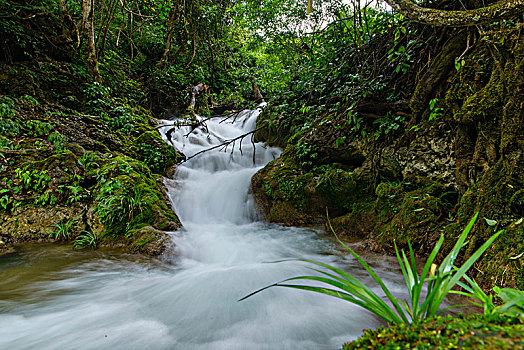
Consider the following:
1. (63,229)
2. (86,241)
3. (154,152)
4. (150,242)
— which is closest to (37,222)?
(63,229)

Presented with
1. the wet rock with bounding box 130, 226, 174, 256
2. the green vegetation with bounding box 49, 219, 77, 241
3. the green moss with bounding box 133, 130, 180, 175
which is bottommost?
the wet rock with bounding box 130, 226, 174, 256

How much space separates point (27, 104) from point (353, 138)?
6713 millimetres

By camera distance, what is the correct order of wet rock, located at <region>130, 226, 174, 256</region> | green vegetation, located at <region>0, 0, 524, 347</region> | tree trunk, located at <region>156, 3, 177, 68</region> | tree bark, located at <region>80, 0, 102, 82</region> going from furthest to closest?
tree bark, located at <region>80, 0, 102, 82</region>, tree trunk, located at <region>156, 3, 177, 68</region>, wet rock, located at <region>130, 226, 174, 256</region>, green vegetation, located at <region>0, 0, 524, 347</region>

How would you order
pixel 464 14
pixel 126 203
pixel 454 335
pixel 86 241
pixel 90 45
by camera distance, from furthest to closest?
pixel 90 45
pixel 126 203
pixel 86 241
pixel 464 14
pixel 454 335

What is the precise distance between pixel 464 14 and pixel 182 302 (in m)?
3.25

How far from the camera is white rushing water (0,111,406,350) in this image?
1611 mm

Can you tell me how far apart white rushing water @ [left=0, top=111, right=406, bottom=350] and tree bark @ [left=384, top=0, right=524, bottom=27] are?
7.41ft

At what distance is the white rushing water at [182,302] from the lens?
5.29 feet

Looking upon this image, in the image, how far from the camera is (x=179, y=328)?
175 cm

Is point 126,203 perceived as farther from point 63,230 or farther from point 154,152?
point 154,152

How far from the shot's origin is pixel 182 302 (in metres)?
2.15

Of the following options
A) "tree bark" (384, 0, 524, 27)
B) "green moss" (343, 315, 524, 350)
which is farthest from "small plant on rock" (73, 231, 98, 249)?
"tree bark" (384, 0, 524, 27)

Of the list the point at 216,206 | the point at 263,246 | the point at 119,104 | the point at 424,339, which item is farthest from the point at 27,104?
the point at 424,339

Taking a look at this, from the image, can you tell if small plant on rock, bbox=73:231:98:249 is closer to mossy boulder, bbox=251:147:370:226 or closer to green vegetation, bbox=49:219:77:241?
green vegetation, bbox=49:219:77:241
